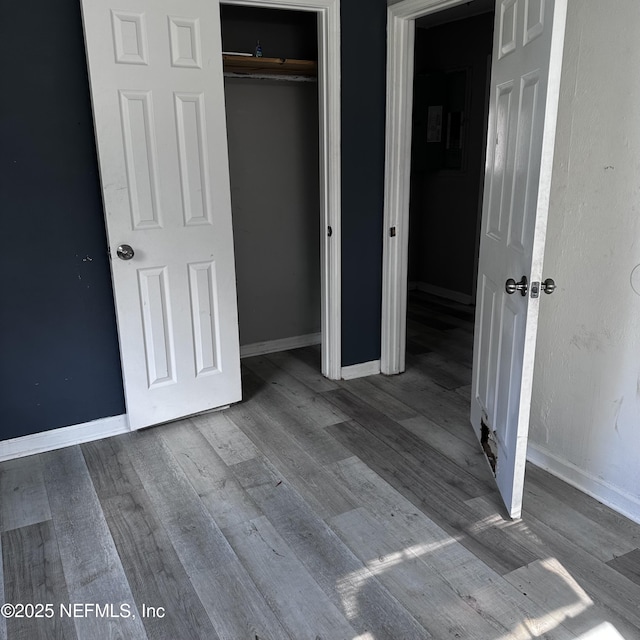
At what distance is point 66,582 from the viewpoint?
1938 mm

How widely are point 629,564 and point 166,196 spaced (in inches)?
94.8

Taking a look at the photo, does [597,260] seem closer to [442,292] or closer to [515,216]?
[515,216]

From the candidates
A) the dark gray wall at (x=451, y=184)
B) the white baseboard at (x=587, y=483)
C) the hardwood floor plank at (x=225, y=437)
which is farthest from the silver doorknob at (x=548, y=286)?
the dark gray wall at (x=451, y=184)

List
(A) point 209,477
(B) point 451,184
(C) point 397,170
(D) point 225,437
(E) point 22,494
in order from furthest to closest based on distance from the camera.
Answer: (B) point 451,184
(C) point 397,170
(D) point 225,437
(A) point 209,477
(E) point 22,494

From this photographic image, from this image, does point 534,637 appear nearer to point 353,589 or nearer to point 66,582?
point 353,589

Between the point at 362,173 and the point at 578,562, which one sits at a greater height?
the point at 362,173

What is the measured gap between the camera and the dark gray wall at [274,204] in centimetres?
371

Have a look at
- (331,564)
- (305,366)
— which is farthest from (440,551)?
(305,366)

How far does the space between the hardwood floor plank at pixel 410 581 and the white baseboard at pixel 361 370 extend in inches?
54.0

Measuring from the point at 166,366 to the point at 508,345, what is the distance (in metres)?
1.68

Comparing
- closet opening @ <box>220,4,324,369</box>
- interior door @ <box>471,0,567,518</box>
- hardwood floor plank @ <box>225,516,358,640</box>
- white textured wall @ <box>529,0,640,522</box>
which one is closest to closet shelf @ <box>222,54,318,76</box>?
closet opening @ <box>220,4,324,369</box>

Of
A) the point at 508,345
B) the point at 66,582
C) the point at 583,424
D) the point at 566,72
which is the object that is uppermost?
the point at 566,72

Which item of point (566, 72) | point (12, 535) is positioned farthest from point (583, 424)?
point (12, 535)

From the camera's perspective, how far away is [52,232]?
2613 mm
